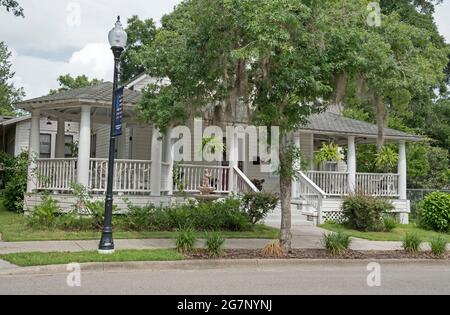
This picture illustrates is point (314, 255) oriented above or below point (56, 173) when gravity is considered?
below

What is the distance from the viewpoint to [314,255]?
1189 cm

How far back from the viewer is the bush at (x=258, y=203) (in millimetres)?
16328

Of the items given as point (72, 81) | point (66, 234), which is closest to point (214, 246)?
point (66, 234)

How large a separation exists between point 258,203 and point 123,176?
471cm

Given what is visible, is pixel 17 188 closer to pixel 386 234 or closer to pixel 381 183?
pixel 386 234

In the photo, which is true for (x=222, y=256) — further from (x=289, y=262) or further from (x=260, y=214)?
(x=260, y=214)

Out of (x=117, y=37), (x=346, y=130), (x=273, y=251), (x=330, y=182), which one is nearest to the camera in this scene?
(x=117, y=37)

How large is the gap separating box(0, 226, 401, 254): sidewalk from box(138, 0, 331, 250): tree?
5.54 ft

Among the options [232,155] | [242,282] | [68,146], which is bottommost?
[242,282]

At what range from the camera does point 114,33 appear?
10945 millimetres

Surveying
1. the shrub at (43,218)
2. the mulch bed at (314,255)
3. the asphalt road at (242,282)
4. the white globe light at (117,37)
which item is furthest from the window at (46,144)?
the asphalt road at (242,282)

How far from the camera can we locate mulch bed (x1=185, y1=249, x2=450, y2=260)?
441 inches

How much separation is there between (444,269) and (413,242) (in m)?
1.38
